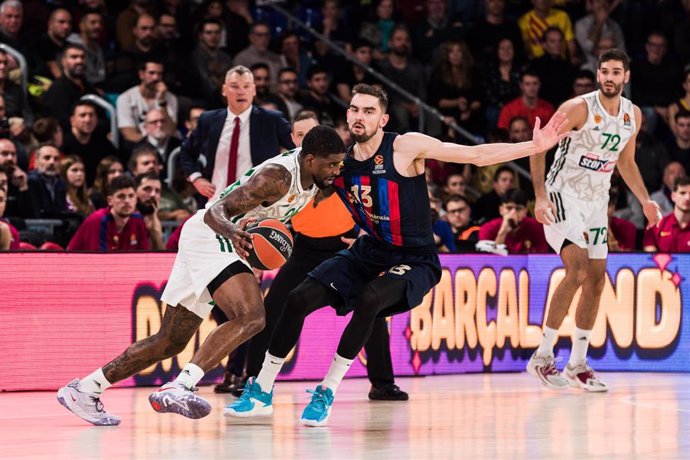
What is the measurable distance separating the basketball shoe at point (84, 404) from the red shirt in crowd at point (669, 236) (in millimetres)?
6453

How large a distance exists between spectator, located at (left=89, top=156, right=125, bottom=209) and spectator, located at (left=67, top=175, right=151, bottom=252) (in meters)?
1.28

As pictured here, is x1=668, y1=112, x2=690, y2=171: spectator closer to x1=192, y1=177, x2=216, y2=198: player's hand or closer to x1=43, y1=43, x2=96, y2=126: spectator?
x1=43, y1=43, x2=96, y2=126: spectator

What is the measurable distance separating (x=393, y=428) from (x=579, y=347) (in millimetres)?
2854

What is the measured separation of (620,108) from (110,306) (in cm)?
417

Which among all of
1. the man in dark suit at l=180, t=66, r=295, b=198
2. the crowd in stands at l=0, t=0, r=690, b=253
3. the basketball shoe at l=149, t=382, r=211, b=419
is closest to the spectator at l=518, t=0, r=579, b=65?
the crowd in stands at l=0, t=0, r=690, b=253

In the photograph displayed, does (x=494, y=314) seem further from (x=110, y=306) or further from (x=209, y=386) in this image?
(x=110, y=306)

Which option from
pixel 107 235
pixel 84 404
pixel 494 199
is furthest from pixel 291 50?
pixel 84 404

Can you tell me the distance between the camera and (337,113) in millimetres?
15461

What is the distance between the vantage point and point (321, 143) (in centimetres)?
755

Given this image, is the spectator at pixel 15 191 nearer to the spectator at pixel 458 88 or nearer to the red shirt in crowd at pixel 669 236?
the red shirt in crowd at pixel 669 236

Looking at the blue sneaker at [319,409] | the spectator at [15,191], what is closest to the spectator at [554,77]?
the spectator at [15,191]

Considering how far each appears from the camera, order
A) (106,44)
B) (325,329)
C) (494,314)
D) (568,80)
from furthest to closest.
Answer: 1. (568,80)
2. (106,44)
3. (494,314)
4. (325,329)

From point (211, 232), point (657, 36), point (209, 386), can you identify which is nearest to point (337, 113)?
point (657, 36)

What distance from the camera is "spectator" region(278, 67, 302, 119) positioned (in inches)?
574
